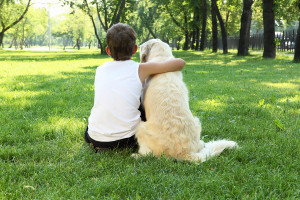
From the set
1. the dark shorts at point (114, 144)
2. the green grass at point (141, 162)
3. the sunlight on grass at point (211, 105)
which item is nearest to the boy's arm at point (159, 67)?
the dark shorts at point (114, 144)

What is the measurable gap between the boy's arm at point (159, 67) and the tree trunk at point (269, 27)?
17720 mm

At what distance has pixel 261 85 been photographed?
849 centimetres

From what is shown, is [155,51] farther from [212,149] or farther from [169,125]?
[212,149]

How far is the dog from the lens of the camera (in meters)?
2.97

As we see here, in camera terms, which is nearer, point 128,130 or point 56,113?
point 128,130

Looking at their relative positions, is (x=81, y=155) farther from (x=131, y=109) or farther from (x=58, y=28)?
(x=58, y=28)

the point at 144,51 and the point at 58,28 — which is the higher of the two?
the point at 58,28

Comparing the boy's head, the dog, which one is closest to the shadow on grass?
the dog

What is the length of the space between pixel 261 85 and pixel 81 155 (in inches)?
269

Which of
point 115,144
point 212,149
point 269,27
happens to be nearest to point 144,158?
point 115,144

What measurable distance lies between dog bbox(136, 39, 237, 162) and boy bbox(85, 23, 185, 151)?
137 mm

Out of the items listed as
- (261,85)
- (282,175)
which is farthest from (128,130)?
(261,85)

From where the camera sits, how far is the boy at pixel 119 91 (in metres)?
3.21

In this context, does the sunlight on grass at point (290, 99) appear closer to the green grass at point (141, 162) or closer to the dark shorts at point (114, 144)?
the green grass at point (141, 162)
